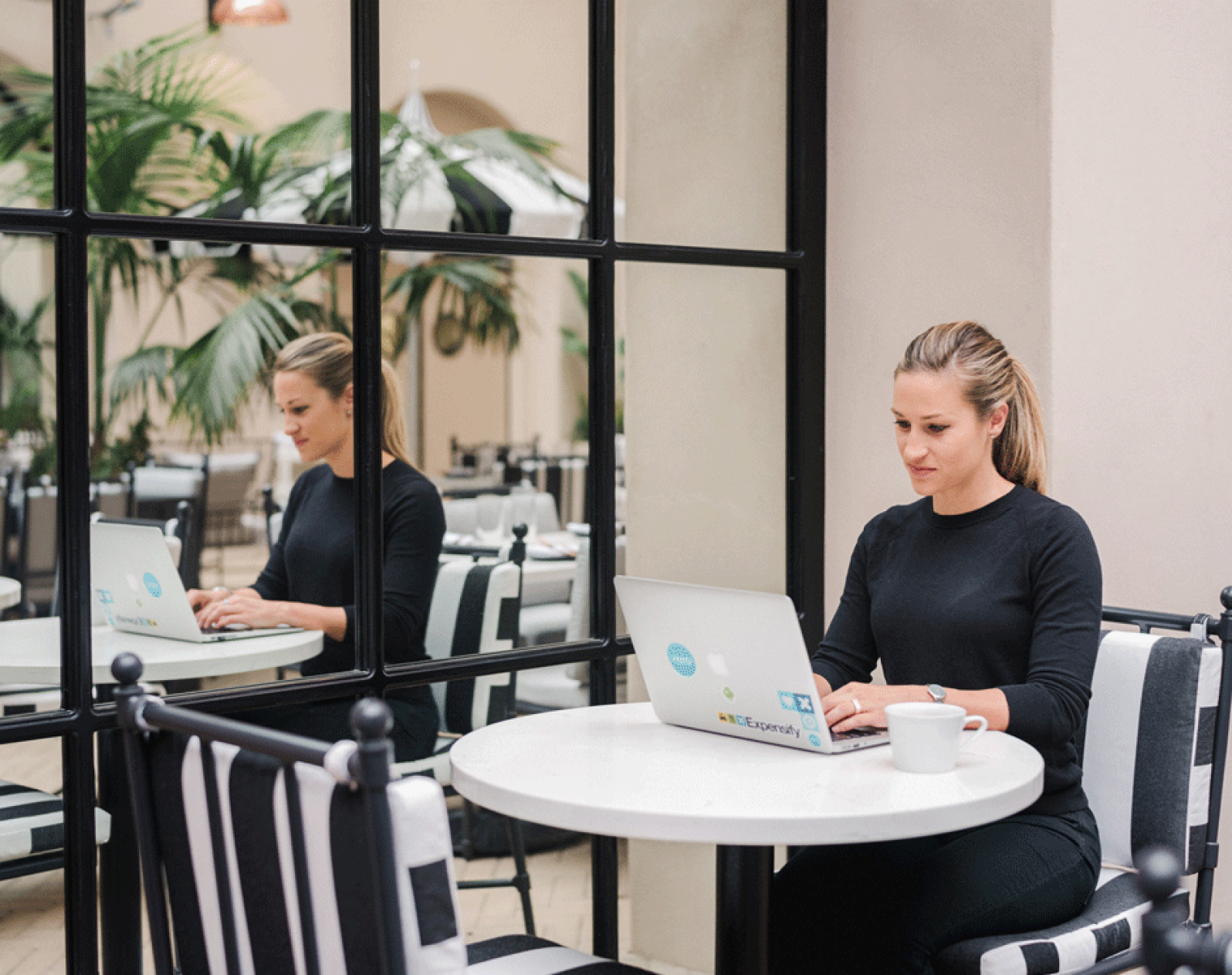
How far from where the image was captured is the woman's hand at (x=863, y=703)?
1.71 m

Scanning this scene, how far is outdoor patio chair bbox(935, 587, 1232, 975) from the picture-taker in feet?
6.37

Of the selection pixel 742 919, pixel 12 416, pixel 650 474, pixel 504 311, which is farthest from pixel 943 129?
pixel 504 311

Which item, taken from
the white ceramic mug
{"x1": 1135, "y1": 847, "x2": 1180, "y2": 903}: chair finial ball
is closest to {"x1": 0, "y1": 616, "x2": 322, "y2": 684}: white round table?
the white ceramic mug

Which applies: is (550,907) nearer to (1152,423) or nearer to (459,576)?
(459,576)

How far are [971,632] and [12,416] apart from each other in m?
8.39

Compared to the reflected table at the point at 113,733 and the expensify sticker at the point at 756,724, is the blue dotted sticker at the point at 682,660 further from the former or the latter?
the reflected table at the point at 113,733

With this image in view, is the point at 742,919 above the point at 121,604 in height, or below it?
below

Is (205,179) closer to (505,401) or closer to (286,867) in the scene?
(286,867)

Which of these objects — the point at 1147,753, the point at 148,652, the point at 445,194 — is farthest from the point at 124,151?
the point at 1147,753

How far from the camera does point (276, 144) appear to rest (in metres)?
3.71

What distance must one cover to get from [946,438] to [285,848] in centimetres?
116

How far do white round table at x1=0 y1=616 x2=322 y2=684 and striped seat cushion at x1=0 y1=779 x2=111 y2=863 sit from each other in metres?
0.17

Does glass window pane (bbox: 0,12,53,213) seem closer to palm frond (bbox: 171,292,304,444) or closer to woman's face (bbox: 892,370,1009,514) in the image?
woman's face (bbox: 892,370,1009,514)

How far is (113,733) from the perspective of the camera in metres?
1.82
